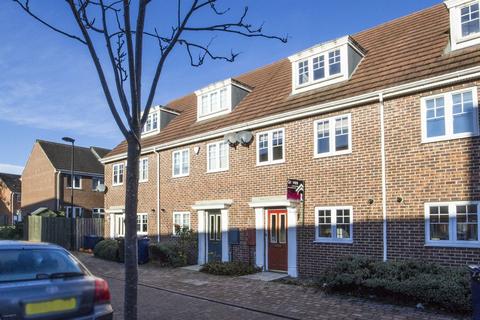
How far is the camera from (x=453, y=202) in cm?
1106

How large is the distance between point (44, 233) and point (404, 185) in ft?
74.2

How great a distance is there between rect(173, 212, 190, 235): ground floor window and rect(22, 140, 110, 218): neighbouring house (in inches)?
698

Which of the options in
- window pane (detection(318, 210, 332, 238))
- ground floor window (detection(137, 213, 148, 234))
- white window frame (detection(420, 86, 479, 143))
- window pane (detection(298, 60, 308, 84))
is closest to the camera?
white window frame (detection(420, 86, 479, 143))

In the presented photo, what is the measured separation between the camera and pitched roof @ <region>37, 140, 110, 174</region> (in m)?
37.4

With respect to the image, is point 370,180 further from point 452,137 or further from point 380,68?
point 380,68

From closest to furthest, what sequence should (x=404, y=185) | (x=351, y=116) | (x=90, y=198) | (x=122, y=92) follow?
(x=122, y=92), (x=404, y=185), (x=351, y=116), (x=90, y=198)

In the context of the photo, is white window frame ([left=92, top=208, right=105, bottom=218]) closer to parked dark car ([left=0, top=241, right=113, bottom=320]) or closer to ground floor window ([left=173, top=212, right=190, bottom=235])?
ground floor window ([left=173, top=212, right=190, bottom=235])

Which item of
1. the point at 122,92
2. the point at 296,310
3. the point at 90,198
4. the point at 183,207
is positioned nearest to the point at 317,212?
the point at 296,310

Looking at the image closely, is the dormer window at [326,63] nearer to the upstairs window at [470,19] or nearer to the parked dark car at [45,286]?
the upstairs window at [470,19]

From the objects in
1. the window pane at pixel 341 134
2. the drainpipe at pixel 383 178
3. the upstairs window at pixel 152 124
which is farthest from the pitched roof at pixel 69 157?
the drainpipe at pixel 383 178

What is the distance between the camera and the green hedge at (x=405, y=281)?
9.02m

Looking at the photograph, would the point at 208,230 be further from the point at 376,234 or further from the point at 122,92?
the point at 122,92

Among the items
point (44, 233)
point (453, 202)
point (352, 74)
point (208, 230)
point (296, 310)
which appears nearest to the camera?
point (296, 310)

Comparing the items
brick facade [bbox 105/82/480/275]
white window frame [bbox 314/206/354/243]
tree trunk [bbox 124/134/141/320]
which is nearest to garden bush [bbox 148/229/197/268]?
brick facade [bbox 105/82/480/275]
